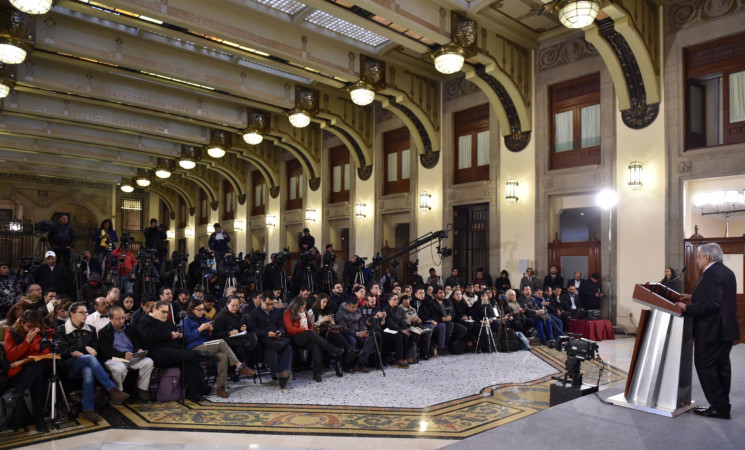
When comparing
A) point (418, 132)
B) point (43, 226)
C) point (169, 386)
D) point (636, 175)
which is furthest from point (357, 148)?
point (169, 386)

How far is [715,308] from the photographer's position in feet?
13.6

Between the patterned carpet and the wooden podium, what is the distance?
124 cm

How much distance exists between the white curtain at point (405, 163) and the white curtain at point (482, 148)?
2298 millimetres

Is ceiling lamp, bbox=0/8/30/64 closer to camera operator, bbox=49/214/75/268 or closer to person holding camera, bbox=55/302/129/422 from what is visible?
camera operator, bbox=49/214/75/268

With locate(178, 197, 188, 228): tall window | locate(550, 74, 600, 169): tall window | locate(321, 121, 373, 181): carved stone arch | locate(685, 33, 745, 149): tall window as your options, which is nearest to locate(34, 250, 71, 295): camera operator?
locate(321, 121, 373, 181): carved stone arch

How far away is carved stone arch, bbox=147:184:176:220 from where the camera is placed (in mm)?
26844

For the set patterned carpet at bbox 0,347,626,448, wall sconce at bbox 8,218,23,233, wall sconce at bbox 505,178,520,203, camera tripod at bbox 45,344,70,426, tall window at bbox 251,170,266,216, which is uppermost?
tall window at bbox 251,170,266,216

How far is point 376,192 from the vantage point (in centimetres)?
1546

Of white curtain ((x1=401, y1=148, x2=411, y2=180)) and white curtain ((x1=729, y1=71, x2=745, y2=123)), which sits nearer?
white curtain ((x1=729, y1=71, x2=745, y2=123))

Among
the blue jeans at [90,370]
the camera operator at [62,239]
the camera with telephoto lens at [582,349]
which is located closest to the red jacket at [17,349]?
the blue jeans at [90,370]

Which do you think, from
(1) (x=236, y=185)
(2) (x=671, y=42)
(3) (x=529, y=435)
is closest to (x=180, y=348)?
(3) (x=529, y=435)

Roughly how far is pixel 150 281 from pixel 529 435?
26.6ft

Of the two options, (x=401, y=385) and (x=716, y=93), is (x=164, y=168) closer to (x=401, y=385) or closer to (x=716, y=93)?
(x=401, y=385)

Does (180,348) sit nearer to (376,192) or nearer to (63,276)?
(63,276)
